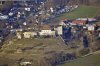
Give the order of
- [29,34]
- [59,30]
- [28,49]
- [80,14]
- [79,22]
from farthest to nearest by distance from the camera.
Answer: [80,14] → [79,22] → [59,30] → [29,34] → [28,49]

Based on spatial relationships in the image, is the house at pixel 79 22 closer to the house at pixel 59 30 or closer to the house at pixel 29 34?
the house at pixel 59 30

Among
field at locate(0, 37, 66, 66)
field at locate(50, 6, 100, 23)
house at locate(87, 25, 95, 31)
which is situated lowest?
field at locate(0, 37, 66, 66)

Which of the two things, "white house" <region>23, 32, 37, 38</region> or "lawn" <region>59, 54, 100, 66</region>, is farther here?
"white house" <region>23, 32, 37, 38</region>

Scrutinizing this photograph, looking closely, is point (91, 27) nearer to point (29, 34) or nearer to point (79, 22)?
point (79, 22)

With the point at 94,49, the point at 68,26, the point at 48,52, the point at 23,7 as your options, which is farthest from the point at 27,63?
the point at 23,7

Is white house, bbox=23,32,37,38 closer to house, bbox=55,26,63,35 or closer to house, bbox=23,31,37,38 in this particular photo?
house, bbox=23,31,37,38

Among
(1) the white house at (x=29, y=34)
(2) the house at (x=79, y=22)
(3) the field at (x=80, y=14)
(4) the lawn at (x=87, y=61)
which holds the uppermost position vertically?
(3) the field at (x=80, y=14)

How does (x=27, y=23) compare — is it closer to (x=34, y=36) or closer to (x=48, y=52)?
(x=34, y=36)

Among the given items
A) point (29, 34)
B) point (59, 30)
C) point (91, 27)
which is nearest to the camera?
point (29, 34)

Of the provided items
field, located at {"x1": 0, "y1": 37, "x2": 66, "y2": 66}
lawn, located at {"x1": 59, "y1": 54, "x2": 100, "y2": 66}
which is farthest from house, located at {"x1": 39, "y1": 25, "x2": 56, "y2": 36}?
lawn, located at {"x1": 59, "y1": 54, "x2": 100, "y2": 66}

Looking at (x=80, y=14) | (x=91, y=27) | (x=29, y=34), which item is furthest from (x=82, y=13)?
(x=29, y=34)

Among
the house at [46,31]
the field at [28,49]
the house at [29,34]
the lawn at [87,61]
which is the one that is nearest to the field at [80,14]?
the house at [46,31]
